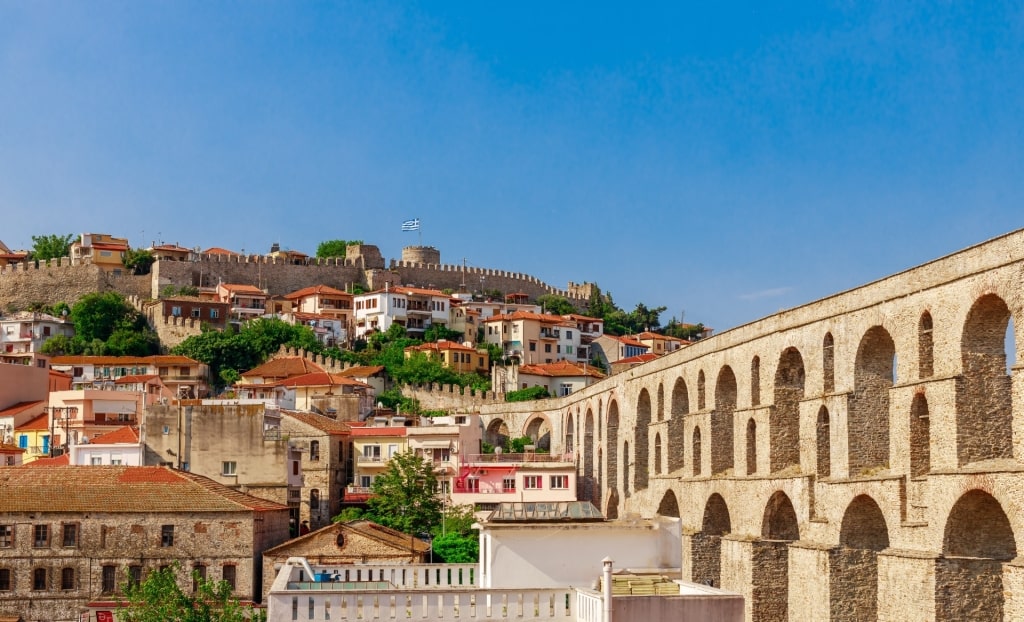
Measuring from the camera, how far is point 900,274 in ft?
124

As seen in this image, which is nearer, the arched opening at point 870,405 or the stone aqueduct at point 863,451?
the stone aqueduct at point 863,451

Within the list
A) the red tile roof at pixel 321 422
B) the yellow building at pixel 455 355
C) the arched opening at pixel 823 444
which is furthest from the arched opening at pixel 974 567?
the yellow building at pixel 455 355

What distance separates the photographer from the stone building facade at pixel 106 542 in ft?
169

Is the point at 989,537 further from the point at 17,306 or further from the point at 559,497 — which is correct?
the point at 17,306

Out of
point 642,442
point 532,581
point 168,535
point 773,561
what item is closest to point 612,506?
point 642,442

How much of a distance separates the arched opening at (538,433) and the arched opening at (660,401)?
25022 millimetres

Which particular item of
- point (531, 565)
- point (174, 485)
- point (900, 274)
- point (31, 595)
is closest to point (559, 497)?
point (174, 485)

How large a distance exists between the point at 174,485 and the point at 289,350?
49.3 metres

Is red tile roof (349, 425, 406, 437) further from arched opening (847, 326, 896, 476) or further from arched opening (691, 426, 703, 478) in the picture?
arched opening (847, 326, 896, 476)

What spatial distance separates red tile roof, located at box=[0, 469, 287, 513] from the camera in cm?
5225

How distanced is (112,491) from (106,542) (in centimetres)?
205

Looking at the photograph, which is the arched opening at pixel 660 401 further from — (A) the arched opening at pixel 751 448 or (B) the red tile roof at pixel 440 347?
(B) the red tile roof at pixel 440 347

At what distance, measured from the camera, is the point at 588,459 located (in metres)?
72.3

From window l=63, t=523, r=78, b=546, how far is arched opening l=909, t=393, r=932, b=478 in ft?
103
